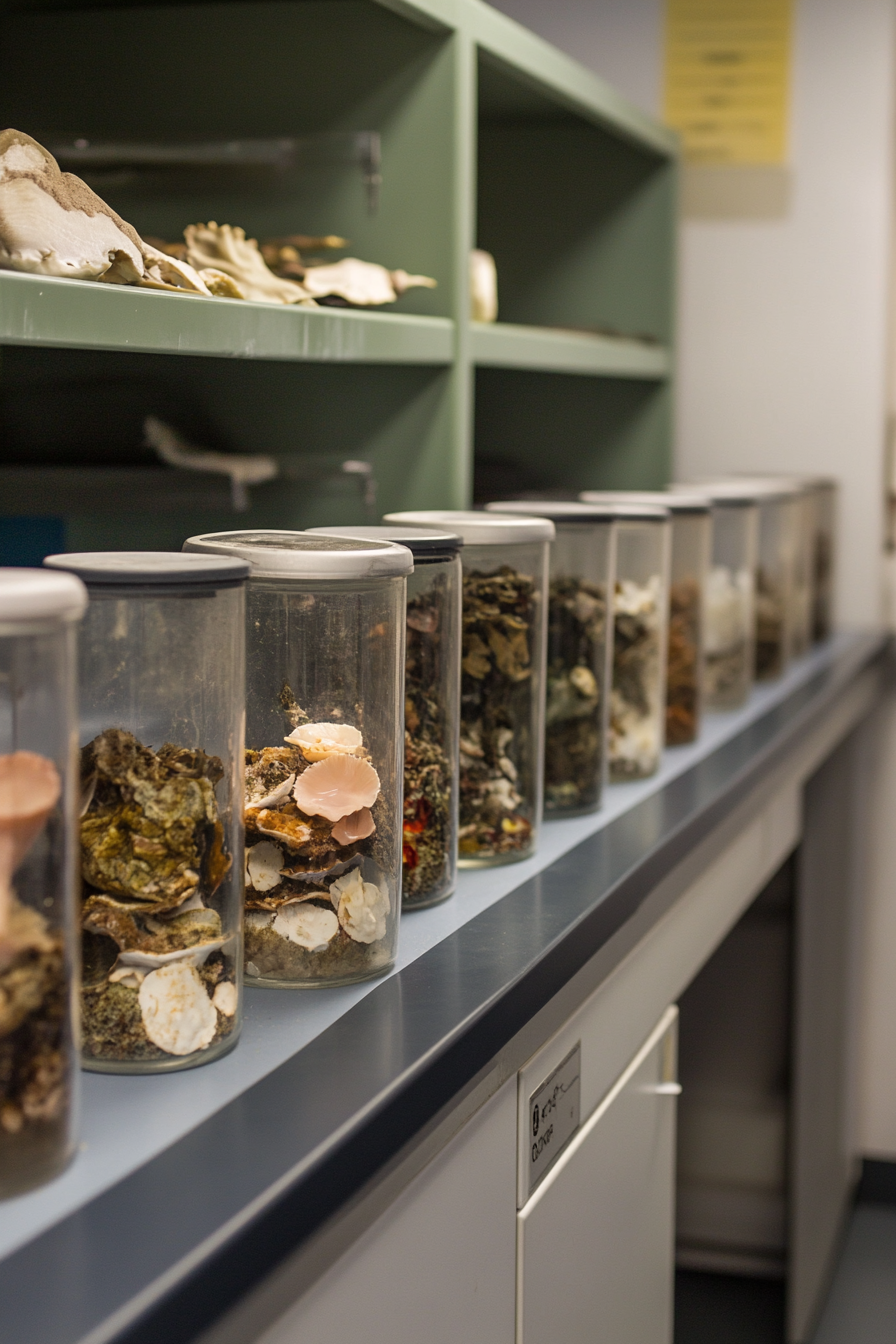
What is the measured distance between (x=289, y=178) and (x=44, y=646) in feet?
2.92

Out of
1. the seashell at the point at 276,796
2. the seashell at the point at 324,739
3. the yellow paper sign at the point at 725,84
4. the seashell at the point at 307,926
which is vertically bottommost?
the seashell at the point at 307,926

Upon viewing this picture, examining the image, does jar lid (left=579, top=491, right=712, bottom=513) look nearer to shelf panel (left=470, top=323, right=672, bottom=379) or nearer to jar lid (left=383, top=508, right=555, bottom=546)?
shelf panel (left=470, top=323, right=672, bottom=379)

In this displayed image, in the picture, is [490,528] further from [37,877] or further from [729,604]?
[729,604]

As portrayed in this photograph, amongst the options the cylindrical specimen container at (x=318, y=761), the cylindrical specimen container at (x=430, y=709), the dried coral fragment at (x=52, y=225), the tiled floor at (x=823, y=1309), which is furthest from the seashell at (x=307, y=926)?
the tiled floor at (x=823, y=1309)

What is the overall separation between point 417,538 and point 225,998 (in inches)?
12.6

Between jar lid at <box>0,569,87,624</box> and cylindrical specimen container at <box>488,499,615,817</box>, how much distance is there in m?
0.64

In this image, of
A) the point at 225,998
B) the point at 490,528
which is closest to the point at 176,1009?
the point at 225,998

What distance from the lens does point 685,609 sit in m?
1.49

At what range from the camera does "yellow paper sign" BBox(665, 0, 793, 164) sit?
2.30 meters

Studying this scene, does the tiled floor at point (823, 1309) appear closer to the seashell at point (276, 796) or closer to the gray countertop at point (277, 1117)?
the gray countertop at point (277, 1117)

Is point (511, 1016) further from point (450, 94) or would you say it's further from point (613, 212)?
point (613, 212)

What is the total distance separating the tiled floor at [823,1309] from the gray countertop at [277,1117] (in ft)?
3.83

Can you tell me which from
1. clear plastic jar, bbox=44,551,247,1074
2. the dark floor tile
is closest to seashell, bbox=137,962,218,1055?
clear plastic jar, bbox=44,551,247,1074

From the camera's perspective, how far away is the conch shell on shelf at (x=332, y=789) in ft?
2.45
